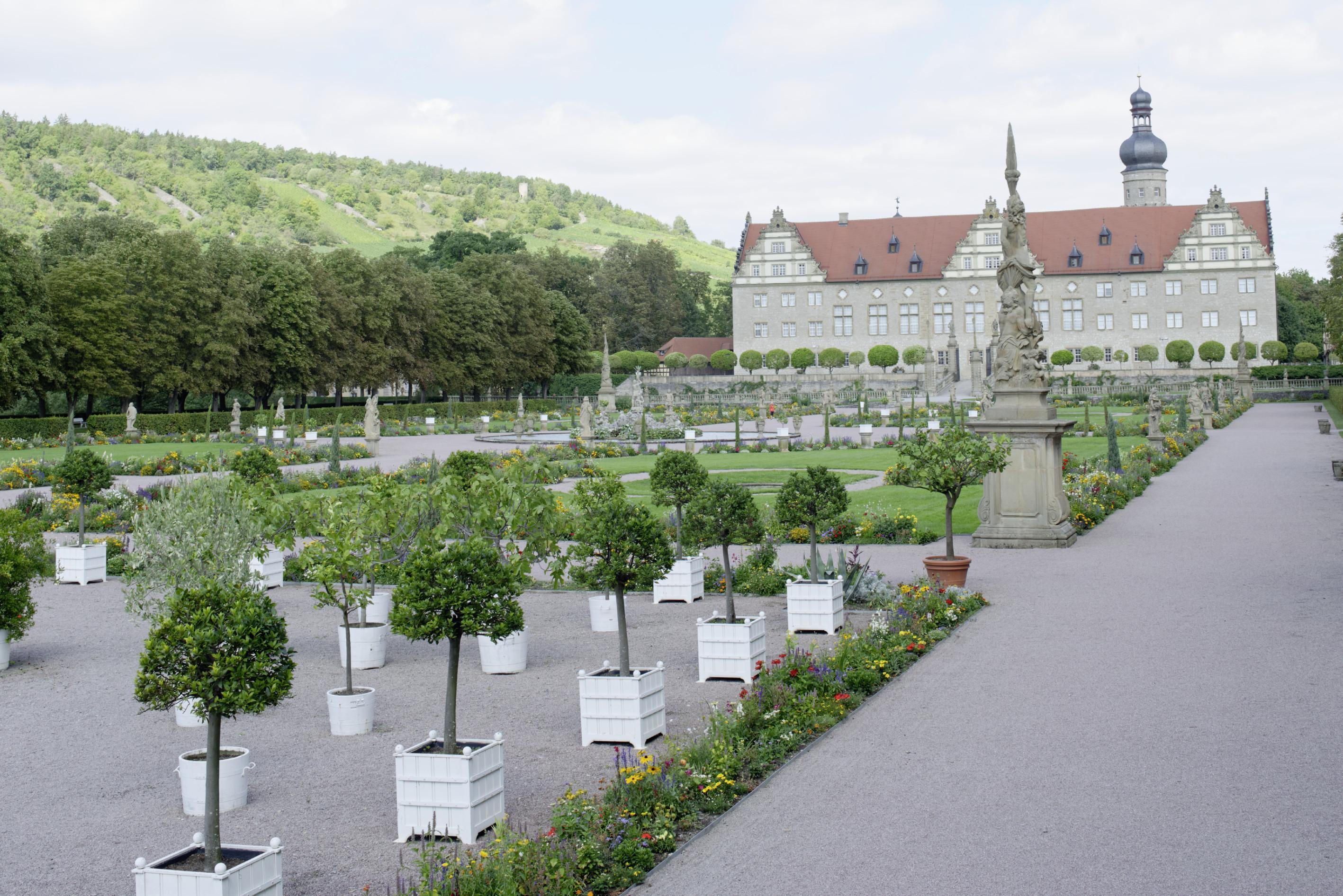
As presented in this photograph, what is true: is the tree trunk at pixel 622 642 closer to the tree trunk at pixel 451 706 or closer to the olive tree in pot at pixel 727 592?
the olive tree in pot at pixel 727 592

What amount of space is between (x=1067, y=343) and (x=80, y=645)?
256 feet

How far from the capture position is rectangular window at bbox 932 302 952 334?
8419 cm

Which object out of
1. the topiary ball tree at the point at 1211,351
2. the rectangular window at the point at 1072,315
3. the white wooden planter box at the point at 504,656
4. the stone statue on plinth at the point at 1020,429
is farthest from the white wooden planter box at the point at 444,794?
the rectangular window at the point at 1072,315

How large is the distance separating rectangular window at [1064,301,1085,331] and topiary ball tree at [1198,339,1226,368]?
7875 mm

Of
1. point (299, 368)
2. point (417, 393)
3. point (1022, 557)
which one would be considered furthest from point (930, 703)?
point (417, 393)

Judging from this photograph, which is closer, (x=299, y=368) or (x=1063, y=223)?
(x=299, y=368)

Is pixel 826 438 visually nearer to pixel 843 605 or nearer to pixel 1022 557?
pixel 1022 557

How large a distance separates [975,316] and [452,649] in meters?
80.1

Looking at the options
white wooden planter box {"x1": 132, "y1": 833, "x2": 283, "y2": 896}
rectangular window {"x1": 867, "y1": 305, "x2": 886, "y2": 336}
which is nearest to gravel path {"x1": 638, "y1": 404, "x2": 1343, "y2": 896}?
white wooden planter box {"x1": 132, "y1": 833, "x2": 283, "y2": 896}

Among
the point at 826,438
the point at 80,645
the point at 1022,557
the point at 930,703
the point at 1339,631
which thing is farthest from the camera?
the point at 826,438

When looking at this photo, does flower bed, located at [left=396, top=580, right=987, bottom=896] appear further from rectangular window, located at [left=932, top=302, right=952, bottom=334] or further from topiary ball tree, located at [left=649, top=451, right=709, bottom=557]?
rectangular window, located at [left=932, top=302, right=952, bottom=334]

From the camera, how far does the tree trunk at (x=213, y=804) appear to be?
552cm

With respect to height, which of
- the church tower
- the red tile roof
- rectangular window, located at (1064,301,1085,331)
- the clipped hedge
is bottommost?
the clipped hedge

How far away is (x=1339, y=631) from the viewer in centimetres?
1095
